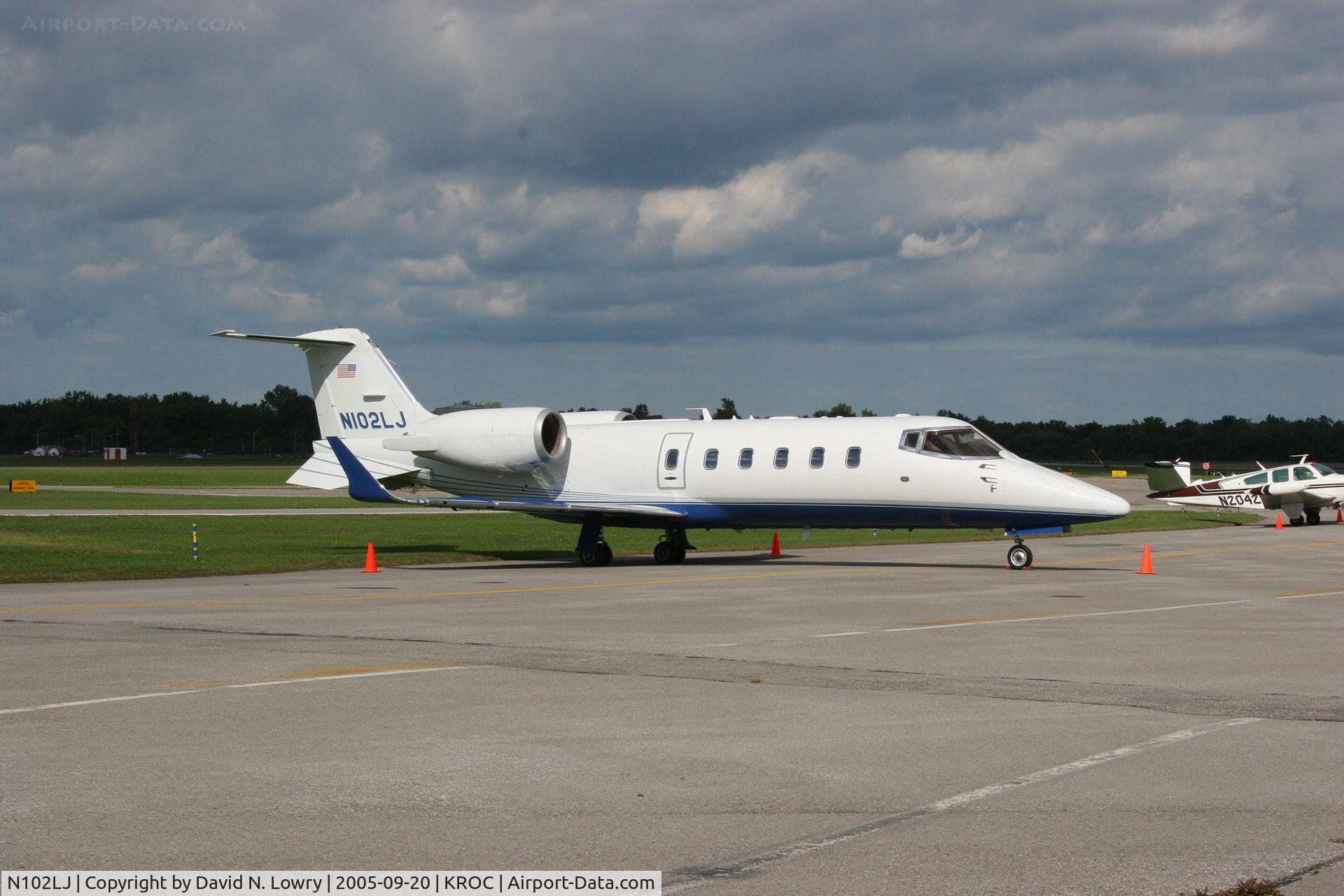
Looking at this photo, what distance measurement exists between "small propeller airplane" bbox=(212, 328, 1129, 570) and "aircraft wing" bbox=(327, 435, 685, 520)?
4 cm

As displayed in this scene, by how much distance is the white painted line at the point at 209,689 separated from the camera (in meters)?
10.1

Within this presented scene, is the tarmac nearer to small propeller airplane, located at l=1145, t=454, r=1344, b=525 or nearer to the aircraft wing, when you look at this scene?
the aircraft wing

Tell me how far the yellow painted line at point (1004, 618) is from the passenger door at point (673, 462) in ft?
40.0

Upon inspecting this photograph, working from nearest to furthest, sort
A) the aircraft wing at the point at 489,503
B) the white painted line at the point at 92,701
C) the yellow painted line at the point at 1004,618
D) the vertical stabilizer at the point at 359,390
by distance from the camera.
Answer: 1. the white painted line at the point at 92,701
2. the yellow painted line at the point at 1004,618
3. the aircraft wing at the point at 489,503
4. the vertical stabilizer at the point at 359,390

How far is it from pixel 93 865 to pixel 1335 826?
20.1 ft

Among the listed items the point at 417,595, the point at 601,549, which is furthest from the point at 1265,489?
the point at 417,595

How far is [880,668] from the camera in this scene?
40.7ft

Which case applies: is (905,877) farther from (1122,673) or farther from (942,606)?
(942,606)

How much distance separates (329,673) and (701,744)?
187 inches

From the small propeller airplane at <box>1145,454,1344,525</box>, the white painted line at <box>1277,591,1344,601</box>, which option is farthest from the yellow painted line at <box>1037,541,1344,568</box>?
the small propeller airplane at <box>1145,454,1344,525</box>

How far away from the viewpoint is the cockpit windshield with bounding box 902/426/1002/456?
26406mm

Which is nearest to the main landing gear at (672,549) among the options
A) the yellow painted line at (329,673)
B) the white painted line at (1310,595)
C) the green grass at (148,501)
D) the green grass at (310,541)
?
the green grass at (310,541)

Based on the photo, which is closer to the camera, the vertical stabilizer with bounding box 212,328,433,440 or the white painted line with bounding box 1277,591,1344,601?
the white painted line with bounding box 1277,591,1344,601

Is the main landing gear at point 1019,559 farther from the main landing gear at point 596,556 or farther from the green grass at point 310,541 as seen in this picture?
the main landing gear at point 596,556
